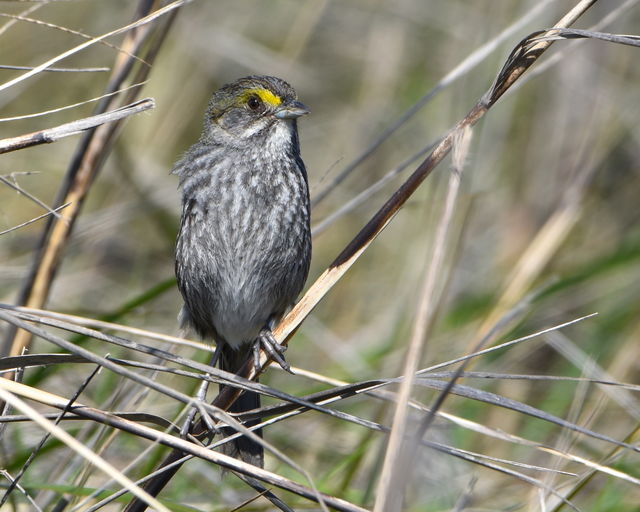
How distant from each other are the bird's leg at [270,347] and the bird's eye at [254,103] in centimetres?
86

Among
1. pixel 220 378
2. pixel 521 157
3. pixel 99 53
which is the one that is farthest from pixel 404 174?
pixel 220 378

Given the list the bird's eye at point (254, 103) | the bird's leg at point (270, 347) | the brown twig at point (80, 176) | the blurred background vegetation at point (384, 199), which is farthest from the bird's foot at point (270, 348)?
the bird's eye at point (254, 103)

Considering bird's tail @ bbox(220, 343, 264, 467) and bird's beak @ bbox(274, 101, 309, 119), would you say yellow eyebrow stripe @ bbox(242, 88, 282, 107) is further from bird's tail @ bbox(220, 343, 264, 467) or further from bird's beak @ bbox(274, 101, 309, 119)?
bird's tail @ bbox(220, 343, 264, 467)

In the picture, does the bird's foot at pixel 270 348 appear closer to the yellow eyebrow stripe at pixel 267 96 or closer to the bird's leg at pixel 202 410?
the bird's leg at pixel 202 410

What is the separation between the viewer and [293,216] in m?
3.53

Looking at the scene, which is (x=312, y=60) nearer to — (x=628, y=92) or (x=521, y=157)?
(x=521, y=157)

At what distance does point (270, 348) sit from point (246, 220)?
0.57 metres

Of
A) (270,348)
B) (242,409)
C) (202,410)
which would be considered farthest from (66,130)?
(242,409)

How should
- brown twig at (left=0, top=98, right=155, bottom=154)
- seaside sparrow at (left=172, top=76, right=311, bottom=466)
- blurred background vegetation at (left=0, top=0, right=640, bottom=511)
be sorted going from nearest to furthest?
brown twig at (left=0, top=98, right=155, bottom=154), seaside sparrow at (left=172, top=76, right=311, bottom=466), blurred background vegetation at (left=0, top=0, right=640, bottom=511)

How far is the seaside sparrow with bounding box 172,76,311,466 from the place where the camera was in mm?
3510

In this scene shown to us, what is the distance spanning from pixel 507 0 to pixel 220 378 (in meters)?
4.62

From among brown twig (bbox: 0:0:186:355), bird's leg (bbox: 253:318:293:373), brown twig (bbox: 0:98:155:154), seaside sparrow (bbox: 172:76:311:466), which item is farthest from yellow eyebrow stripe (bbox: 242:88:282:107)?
brown twig (bbox: 0:98:155:154)

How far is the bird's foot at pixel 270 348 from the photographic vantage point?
2.93 m

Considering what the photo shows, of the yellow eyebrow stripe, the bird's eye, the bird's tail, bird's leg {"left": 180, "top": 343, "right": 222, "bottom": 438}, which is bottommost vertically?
the bird's tail
